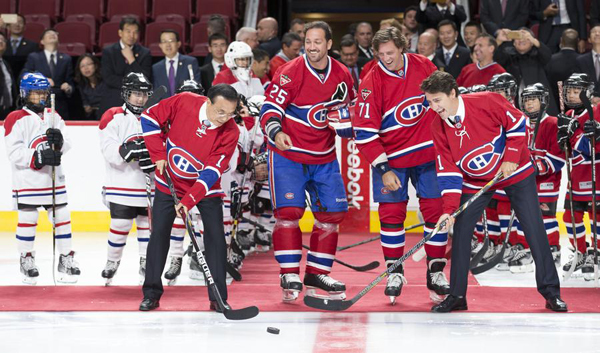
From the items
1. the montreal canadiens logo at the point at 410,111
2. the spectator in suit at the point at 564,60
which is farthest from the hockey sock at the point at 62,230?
the spectator in suit at the point at 564,60

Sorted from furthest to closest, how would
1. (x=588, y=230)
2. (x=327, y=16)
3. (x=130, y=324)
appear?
(x=327, y=16) < (x=588, y=230) < (x=130, y=324)

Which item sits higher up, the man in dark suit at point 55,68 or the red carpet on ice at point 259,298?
the man in dark suit at point 55,68

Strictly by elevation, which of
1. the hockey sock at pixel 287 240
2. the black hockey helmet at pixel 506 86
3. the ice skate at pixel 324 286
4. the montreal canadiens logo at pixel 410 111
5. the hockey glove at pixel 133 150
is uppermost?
the black hockey helmet at pixel 506 86

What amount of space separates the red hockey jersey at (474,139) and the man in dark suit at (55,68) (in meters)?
4.54

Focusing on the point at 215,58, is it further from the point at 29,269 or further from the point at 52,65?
the point at 29,269

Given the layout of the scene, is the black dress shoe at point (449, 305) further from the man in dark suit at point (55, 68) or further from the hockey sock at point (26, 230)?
the man in dark suit at point (55, 68)

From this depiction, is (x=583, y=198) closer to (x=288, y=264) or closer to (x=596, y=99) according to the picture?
(x=596, y=99)

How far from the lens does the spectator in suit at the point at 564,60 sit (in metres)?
7.48

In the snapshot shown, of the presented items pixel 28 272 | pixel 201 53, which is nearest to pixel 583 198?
pixel 28 272

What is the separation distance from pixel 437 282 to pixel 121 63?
411cm

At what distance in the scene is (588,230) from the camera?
7.15 m

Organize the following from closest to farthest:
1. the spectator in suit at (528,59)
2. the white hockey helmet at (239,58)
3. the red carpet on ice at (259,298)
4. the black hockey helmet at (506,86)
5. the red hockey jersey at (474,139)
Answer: the red hockey jersey at (474,139)
the red carpet on ice at (259,298)
the black hockey helmet at (506,86)
the white hockey helmet at (239,58)
the spectator in suit at (528,59)

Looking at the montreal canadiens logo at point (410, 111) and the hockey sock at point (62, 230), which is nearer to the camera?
the montreal canadiens logo at point (410, 111)

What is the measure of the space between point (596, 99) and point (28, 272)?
12.0ft
